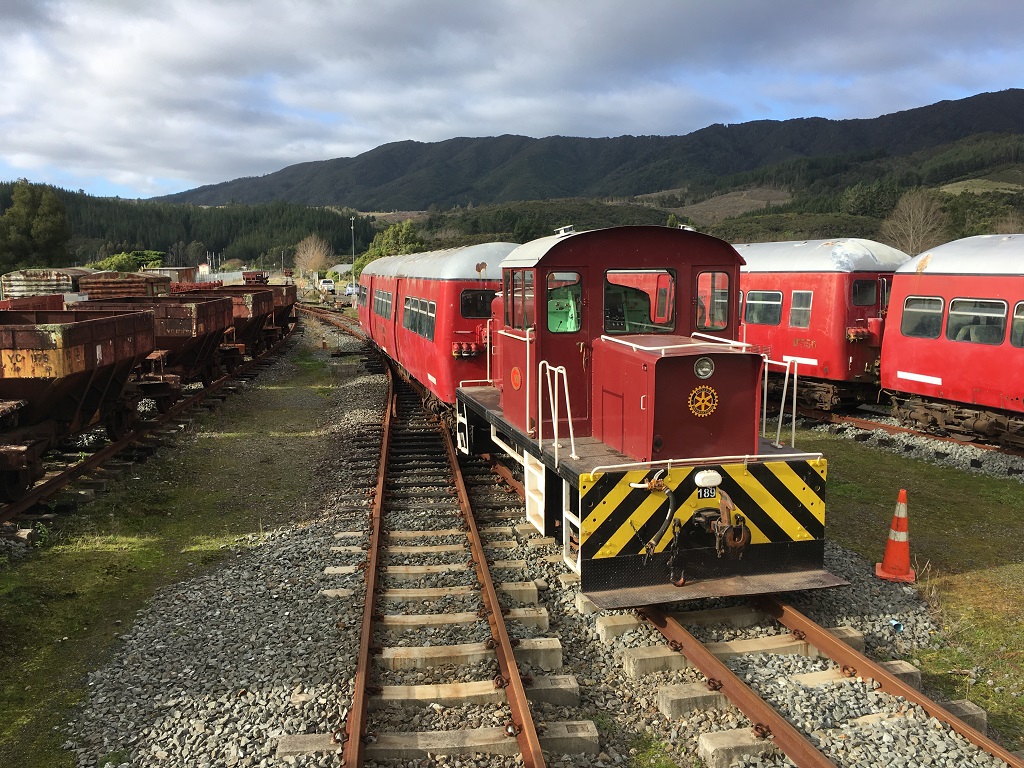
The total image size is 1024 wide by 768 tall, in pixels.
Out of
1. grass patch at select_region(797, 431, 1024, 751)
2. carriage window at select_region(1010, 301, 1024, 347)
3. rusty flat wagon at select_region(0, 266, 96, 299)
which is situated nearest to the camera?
grass patch at select_region(797, 431, 1024, 751)

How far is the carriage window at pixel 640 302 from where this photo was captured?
7.23 metres

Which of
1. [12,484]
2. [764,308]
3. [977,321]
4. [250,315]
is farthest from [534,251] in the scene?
[250,315]

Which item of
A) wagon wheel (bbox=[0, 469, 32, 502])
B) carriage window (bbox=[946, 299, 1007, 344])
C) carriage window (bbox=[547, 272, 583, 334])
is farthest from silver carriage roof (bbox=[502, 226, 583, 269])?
carriage window (bbox=[946, 299, 1007, 344])

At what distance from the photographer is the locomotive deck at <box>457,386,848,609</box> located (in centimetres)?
585

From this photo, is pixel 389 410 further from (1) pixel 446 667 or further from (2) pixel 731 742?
(2) pixel 731 742

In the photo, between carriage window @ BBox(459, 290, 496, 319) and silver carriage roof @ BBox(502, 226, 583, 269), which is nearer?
silver carriage roof @ BBox(502, 226, 583, 269)

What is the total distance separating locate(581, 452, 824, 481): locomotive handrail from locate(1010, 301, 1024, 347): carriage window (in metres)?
7.42

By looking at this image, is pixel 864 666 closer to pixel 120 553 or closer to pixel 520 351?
pixel 520 351

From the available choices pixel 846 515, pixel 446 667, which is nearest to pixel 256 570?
pixel 446 667

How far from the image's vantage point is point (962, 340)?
12.6m

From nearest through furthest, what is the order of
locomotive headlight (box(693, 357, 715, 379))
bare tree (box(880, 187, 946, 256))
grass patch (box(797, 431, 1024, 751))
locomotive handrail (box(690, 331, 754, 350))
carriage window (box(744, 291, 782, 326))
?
1. grass patch (box(797, 431, 1024, 751))
2. locomotive headlight (box(693, 357, 715, 379))
3. locomotive handrail (box(690, 331, 754, 350))
4. carriage window (box(744, 291, 782, 326))
5. bare tree (box(880, 187, 946, 256))

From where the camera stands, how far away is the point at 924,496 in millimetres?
10344

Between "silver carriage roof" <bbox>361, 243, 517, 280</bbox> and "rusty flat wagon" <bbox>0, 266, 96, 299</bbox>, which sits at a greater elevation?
"silver carriage roof" <bbox>361, 243, 517, 280</bbox>

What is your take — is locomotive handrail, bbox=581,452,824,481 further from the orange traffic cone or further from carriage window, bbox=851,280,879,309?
carriage window, bbox=851,280,879,309
